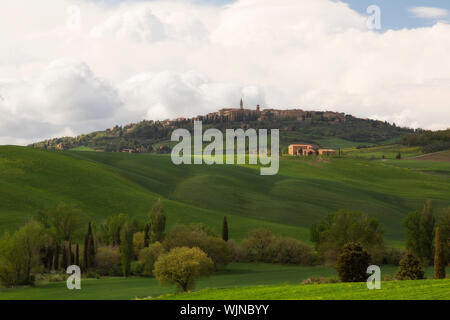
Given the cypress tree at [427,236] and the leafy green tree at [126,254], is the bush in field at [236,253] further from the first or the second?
the cypress tree at [427,236]

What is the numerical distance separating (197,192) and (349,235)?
207 feet

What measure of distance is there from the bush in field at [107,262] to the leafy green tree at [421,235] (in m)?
47.9

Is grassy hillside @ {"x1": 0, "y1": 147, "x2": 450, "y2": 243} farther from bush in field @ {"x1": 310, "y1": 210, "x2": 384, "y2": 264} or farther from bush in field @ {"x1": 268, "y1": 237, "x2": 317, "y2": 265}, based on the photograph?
bush in field @ {"x1": 310, "y1": 210, "x2": 384, "y2": 264}

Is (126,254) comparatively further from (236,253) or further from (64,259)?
(236,253)

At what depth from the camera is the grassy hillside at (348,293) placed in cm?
4116

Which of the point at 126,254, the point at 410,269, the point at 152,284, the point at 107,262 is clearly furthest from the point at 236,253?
the point at 410,269

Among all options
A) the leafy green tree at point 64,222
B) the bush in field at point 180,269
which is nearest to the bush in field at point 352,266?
the bush in field at point 180,269

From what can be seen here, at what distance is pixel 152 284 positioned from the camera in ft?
248

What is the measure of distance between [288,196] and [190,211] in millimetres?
35376

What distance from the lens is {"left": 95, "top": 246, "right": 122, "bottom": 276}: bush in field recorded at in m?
90.2
